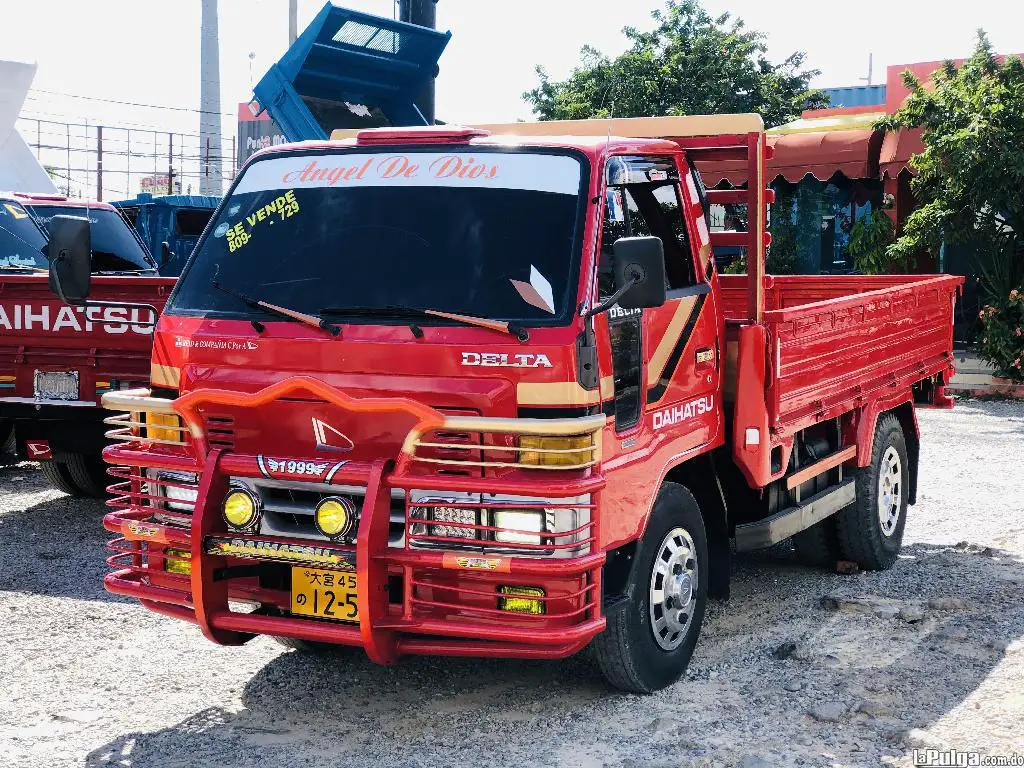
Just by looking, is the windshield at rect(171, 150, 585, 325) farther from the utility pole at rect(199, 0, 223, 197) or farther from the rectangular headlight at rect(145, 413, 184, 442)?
the utility pole at rect(199, 0, 223, 197)

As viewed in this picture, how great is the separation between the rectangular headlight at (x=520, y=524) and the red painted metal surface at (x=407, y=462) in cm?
2

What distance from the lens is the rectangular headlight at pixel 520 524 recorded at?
4527 millimetres

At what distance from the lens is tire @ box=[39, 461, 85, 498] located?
9.23m

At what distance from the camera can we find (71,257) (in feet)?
18.9

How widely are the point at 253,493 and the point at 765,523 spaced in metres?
2.52

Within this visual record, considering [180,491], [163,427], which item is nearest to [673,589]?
[180,491]

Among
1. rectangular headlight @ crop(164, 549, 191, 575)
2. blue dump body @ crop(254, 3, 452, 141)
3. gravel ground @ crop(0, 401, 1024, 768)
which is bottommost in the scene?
gravel ground @ crop(0, 401, 1024, 768)

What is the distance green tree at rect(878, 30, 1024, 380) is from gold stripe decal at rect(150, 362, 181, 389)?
1174cm

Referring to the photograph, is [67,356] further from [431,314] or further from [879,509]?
[879,509]

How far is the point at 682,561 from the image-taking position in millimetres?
5402

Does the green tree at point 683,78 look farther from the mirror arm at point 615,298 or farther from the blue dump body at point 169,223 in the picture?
the mirror arm at point 615,298

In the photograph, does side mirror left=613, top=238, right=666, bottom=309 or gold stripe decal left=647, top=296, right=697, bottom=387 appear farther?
gold stripe decal left=647, top=296, right=697, bottom=387

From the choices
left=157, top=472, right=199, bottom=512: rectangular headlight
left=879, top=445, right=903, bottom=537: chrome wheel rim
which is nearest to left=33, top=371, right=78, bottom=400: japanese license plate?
left=157, top=472, right=199, bottom=512: rectangular headlight

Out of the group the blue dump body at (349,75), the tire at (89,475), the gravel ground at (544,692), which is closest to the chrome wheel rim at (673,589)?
the gravel ground at (544,692)
